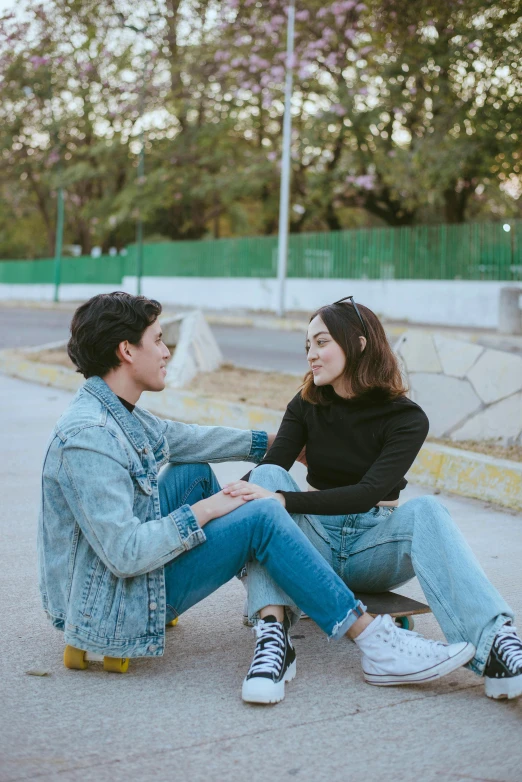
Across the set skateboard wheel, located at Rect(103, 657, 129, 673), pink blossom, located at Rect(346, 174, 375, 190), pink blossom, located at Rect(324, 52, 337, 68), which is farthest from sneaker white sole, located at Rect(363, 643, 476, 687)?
pink blossom, located at Rect(324, 52, 337, 68)

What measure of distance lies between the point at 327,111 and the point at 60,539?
22840mm

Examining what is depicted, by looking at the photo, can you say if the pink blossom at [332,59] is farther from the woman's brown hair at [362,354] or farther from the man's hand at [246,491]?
the man's hand at [246,491]

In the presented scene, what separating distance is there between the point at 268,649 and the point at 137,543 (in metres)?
0.53

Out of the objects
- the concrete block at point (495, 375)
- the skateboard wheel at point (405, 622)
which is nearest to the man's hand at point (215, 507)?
the skateboard wheel at point (405, 622)

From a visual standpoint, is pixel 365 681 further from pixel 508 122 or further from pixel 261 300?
pixel 261 300

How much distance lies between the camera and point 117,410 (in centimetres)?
325

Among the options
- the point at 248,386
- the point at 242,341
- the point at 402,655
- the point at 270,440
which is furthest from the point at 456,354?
the point at 242,341

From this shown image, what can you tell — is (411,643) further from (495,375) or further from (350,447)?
(495,375)

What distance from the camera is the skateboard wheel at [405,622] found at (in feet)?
11.8

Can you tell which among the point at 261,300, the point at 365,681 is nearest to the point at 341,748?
the point at 365,681

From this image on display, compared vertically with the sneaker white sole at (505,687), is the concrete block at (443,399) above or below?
above

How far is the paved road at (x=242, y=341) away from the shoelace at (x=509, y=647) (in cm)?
863

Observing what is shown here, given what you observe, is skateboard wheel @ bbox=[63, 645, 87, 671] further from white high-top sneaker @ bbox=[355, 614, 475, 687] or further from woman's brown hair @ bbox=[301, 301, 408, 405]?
woman's brown hair @ bbox=[301, 301, 408, 405]

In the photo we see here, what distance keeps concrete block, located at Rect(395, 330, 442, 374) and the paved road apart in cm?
427
